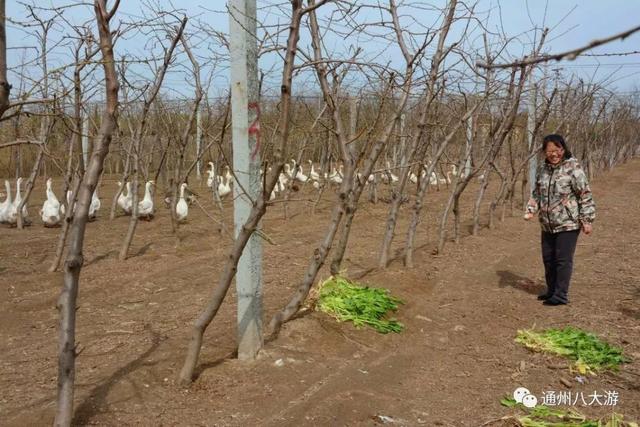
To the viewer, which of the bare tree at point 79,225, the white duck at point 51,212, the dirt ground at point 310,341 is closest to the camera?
the bare tree at point 79,225

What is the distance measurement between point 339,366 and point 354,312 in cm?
87

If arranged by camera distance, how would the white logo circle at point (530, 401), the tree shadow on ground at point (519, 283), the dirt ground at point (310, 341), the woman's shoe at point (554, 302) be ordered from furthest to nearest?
1. the tree shadow on ground at point (519, 283)
2. the woman's shoe at point (554, 302)
3. the white logo circle at point (530, 401)
4. the dirt ground at point (310, 341)

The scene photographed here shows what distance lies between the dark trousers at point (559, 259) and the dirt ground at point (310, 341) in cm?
21

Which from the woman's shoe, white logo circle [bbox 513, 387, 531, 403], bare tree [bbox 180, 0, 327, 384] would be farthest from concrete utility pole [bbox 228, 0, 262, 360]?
the woman's shoe

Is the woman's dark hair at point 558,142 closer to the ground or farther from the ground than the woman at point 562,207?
farther from the ground

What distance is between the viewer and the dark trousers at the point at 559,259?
5461 millimetres

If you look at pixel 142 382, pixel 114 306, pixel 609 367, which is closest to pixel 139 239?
pixel 114 306

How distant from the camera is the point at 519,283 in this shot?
6.56 meters

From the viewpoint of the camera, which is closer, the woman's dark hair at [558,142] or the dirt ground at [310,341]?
the dirt ground at [310,341]

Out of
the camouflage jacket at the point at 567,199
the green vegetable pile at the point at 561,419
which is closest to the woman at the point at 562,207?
the camouflage jacket at the point at 567,199

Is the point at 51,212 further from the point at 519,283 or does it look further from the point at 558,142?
the point at 558,142

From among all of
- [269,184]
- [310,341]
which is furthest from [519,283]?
[269,184]

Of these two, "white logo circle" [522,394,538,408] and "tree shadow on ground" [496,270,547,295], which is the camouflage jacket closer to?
"tree shadow on ground" [496,270,547,295]

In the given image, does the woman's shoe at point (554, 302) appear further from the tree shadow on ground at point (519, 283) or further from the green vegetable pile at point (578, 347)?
the green vegetable pile at point (578, 347)
